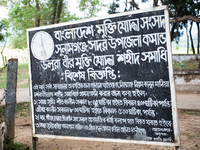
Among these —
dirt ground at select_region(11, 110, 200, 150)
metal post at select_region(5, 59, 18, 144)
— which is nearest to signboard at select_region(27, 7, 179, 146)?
metal post at select_region(5, 59, 18, 144)

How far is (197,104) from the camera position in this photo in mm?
5875

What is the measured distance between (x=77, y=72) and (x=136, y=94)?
84cm

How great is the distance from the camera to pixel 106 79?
233cm

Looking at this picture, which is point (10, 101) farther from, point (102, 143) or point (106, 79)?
point (102, 143)

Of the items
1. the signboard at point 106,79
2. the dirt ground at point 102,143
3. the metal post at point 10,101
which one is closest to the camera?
the signboard at point 106,79

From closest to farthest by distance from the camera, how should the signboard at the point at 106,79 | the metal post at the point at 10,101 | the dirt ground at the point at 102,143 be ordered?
1. the signboard at the point at 106,79
2. the metal post at the point at 10,101
3. the dirt ground at the point at 102,143

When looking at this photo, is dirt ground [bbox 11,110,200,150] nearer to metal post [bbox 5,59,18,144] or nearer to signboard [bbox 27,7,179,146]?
metal post [bbox 5,59,18,144]

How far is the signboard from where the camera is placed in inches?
82.1

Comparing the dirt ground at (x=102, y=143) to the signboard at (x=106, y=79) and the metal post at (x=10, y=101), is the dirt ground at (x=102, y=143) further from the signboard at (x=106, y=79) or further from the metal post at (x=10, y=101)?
the signboard at (x=106, y=79)

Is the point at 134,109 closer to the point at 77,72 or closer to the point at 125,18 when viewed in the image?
the point at 77,72

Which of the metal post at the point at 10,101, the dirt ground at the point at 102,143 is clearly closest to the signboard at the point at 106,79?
the metal post at the point at 10,101

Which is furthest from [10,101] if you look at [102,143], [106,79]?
[102,143]

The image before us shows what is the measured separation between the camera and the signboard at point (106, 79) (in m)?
2.09

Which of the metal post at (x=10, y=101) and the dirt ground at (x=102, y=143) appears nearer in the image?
the metal post at (x=10, y=101)
